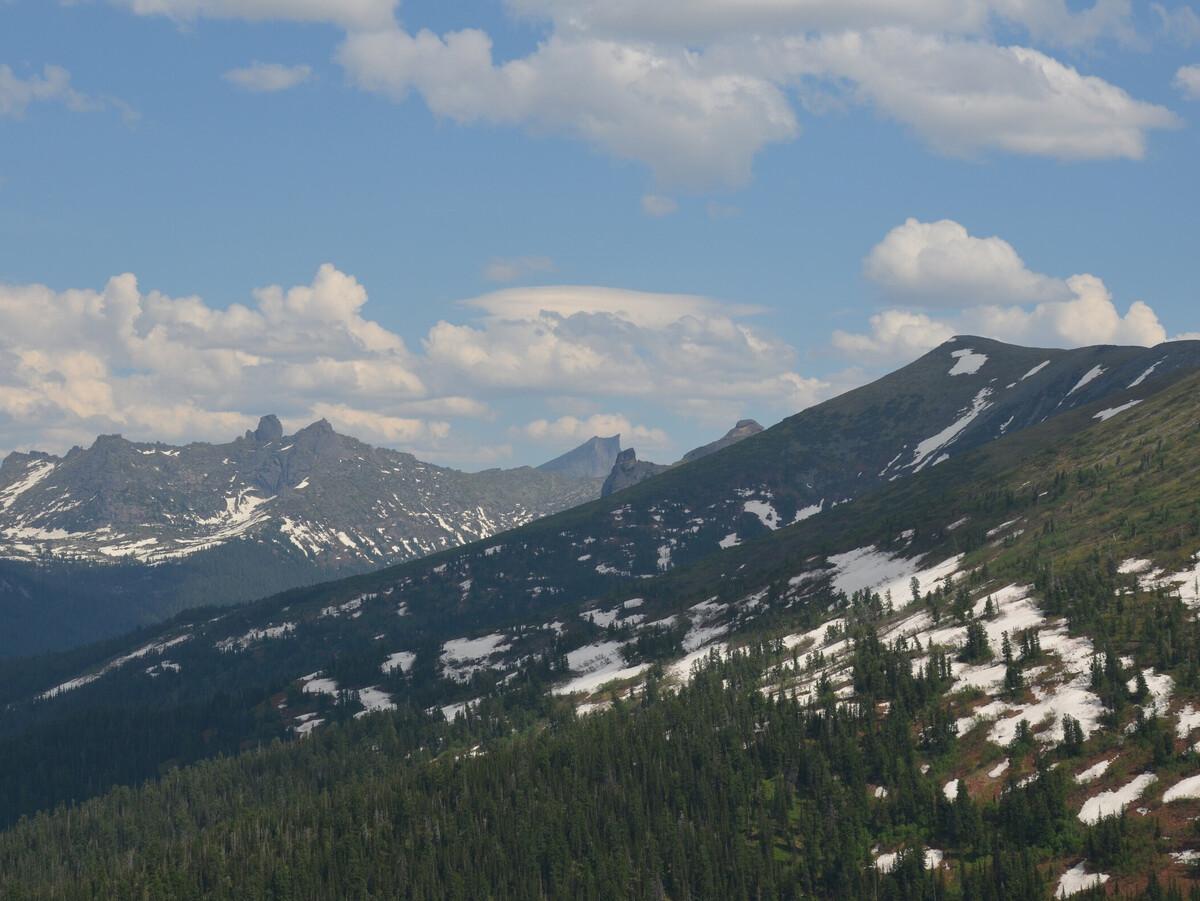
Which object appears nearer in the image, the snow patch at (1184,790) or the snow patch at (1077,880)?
the snow patch at (1077,880)

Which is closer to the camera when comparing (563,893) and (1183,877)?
(1183,877)

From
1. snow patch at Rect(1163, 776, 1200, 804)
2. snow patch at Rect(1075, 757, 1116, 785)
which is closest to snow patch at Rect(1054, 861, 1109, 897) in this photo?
snow patch at Rect(1163, 776, 1200, 804)

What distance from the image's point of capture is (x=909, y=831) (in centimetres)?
13700

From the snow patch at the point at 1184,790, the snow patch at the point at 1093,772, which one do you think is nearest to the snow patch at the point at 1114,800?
the snow patch at the point at 1184,790

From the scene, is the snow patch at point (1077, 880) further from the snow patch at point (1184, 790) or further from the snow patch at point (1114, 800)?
the snow patch at point (1184, 790)

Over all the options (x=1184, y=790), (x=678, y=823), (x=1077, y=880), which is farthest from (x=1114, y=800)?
(x=678, y=823)

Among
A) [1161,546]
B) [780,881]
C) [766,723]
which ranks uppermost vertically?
[1161,546]

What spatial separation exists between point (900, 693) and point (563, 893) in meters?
57.6

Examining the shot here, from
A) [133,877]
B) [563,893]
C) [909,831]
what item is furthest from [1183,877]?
[133,877]

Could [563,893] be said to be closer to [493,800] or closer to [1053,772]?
[493,800]

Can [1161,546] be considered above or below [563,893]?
above

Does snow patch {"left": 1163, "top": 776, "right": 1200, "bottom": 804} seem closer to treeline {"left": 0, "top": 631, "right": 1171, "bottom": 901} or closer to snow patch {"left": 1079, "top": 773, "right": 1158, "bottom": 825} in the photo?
snow patch {"left": 1079, "top": 773, "right": 1158, "bottom": 825}

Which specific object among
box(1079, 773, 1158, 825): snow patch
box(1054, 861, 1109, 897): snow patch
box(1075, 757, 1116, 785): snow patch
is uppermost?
box(1075, 757, 1116, 785): snow patch

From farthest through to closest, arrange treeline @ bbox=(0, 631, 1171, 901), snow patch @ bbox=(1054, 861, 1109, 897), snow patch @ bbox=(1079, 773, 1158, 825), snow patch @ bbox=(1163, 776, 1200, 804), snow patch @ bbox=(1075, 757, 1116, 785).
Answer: snow patch @ bbox=(1075, 757, 1116, 785) < treeline @ bbox=(0, 631, 1171, 901) < snow patch @ bbox=(1079, 773, 1158, 825) < snow patch @ bbox=(1163, 776, 1200, 804) < snow patch @ bbox=(1054, 861, 1109, 897)
